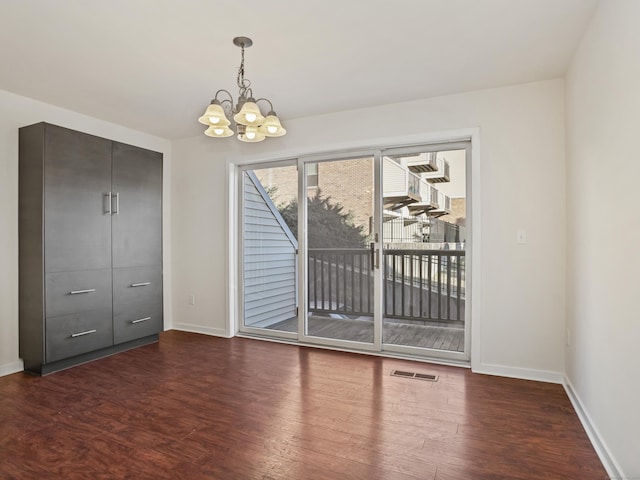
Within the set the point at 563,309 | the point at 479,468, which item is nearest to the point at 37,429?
the point at 479,468

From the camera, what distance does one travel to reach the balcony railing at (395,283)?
3496 mm

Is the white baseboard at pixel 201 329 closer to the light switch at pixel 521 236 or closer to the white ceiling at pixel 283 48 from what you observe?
the white ceiling at pixel 283 48

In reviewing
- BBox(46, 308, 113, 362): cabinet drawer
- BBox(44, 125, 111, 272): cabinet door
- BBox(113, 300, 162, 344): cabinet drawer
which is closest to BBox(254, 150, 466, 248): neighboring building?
BBox(44, 125, 111, 272): cabinet door

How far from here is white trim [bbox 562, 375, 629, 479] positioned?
175 cm

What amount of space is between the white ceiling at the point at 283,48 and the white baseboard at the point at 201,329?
2.56 metres

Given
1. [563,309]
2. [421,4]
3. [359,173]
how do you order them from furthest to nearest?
[359,173] < [563,309] < [421,4]

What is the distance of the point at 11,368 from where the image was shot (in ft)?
10.5

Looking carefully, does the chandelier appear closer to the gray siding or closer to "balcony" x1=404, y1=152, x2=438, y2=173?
"balcony" x1=404, y1=152, x2=438, y2=173

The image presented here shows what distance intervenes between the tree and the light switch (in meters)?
1.38

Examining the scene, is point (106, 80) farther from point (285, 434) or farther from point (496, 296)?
point (496, 296)

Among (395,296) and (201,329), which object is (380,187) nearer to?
(395,296)

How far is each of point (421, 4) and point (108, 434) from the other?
10.0 ft

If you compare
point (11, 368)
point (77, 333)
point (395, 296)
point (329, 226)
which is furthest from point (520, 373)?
point (11, 368)

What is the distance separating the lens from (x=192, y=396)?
8.89 ft
